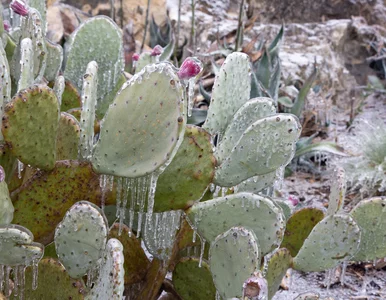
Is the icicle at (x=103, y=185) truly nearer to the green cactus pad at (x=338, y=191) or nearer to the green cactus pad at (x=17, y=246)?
the green cactus pad at (x=17, y=246)

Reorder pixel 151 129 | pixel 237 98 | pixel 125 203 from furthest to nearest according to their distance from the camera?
1. pixel 237 98
2. pixel 125 203
3. pixel 151 129

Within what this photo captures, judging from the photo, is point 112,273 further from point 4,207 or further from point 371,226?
point 371,226

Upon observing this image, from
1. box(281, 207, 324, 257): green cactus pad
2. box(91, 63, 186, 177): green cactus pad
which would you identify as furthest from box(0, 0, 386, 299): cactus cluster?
box(281, 207, 324, 257): green cactus pad

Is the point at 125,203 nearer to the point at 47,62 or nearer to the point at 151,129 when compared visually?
the point at 151,129

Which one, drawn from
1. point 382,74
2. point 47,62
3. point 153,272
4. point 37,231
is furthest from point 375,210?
point 382,74

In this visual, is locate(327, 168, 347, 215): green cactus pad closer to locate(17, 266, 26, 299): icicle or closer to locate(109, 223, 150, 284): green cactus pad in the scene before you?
locate(109, 223, 150, 284): green cactus pad

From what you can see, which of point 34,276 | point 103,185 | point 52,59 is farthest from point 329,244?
point 52,59

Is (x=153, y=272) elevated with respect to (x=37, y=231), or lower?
lower
